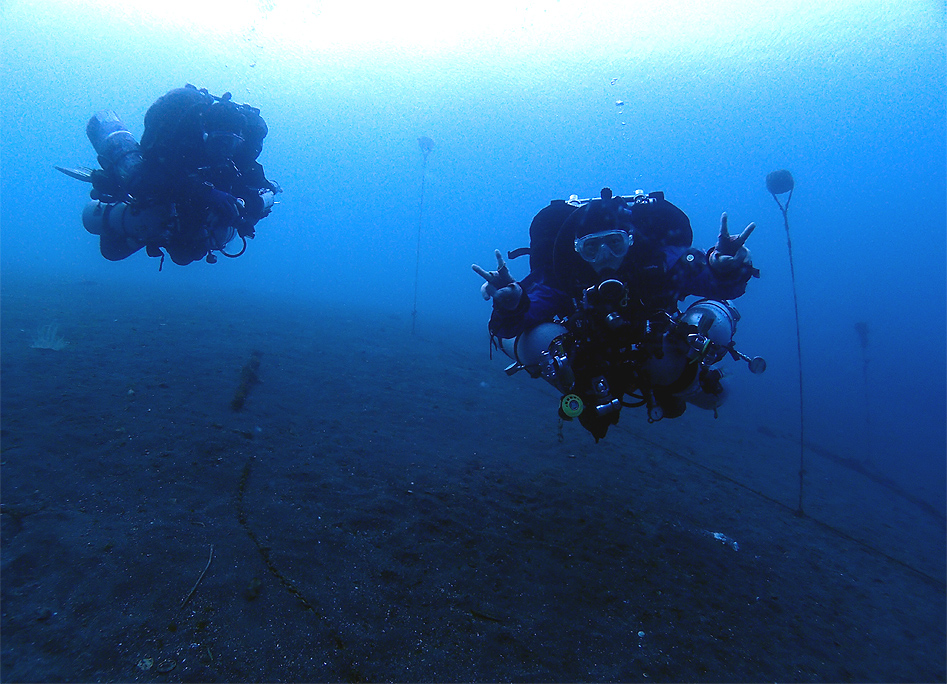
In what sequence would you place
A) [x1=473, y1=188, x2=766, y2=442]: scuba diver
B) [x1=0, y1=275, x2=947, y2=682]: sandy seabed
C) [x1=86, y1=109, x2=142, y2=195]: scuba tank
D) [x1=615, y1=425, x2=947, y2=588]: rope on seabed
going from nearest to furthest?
[x1=0, y1=275, x2=947, y2=682]: sandy seabed
[x1=473, y1=188, x2=766, y2=442]: scuba diver
[x1=615, y1=425, x2=947, y2=588]: rope on seabed
[x1=86, y1=109, x2=142, y2=195]: scuba tank

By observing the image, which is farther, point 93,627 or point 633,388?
point 633,388

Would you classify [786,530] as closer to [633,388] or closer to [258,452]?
[633,388]

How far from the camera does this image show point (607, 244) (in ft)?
10.3

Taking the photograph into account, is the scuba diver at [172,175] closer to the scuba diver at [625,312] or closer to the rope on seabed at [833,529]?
the scuba diver at [625,312]

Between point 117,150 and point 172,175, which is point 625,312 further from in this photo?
point 117,150

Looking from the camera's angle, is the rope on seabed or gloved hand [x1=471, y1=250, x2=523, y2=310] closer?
gloved hand [x1=471, y1=250, x2=523, y2=310]

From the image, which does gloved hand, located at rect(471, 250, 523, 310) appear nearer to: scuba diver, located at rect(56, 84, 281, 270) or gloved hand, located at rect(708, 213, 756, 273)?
gloved hand, located at rect(708, 213, 756, 273)

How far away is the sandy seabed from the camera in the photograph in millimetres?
2240

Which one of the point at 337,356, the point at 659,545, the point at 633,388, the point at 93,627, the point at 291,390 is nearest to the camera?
the point at 93,627

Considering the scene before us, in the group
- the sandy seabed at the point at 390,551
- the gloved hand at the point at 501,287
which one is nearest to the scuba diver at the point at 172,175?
the sandy seabed at the point at 390,551

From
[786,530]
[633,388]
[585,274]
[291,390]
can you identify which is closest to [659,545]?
[633,388]

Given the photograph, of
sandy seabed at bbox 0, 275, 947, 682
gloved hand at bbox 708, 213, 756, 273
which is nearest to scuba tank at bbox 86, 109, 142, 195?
sandy seabed at bbox 0, 275, 947, 682

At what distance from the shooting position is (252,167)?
5.29 m

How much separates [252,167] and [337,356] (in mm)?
4552
